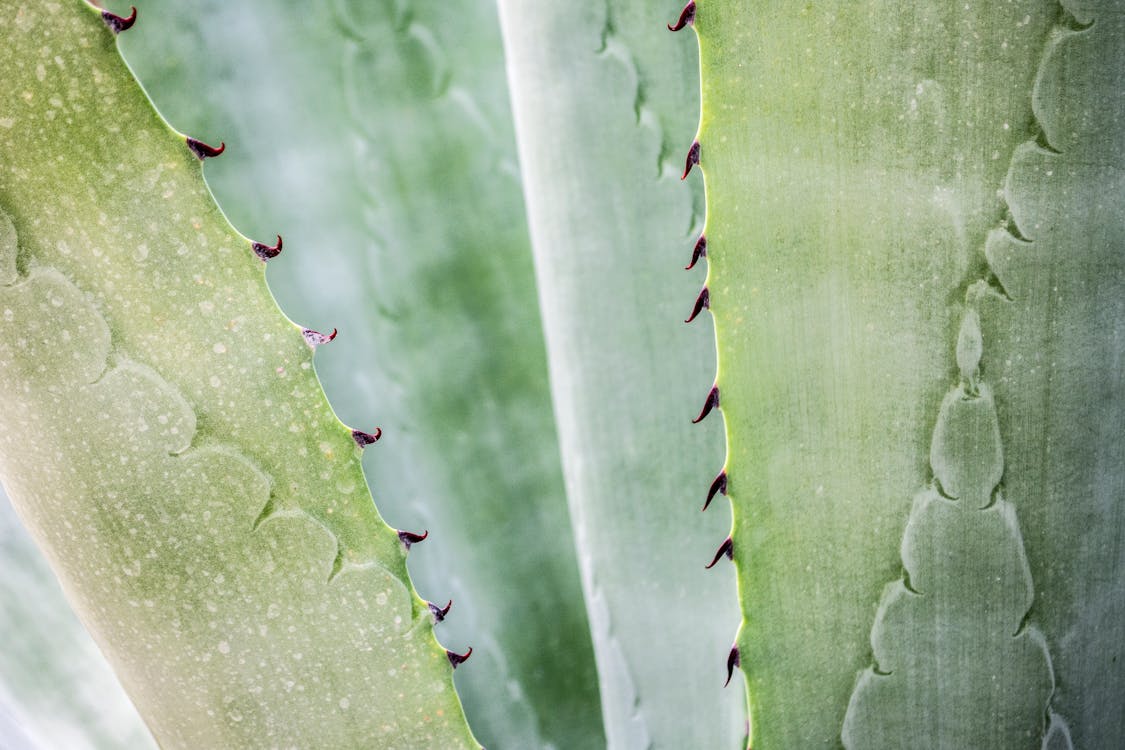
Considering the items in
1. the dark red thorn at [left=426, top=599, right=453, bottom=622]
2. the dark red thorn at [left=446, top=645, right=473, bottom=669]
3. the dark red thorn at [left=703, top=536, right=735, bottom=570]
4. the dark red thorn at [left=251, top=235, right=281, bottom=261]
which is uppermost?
the dark red thorn at [left=251, top=235, right=281, bottom=261]

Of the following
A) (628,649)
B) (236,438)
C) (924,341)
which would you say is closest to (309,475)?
(236,438)

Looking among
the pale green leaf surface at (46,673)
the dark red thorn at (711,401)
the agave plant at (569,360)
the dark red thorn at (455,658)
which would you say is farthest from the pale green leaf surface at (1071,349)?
the pale green leaf surface at (46,673)

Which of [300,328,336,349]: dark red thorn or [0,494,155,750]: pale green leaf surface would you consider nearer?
[300,328,336,349]: dark red thorn

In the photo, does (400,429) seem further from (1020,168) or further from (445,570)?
(1020,168)

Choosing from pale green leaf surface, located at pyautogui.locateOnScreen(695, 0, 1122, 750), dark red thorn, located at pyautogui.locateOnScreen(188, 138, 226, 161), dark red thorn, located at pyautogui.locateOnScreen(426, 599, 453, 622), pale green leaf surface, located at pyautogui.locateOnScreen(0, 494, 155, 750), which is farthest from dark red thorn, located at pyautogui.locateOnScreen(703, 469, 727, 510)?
pale green leaf surface, located at pyautogui.locateOnScreen(0, 494, 155, 750)

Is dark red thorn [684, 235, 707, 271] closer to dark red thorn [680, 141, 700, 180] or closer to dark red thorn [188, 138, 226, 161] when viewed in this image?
dark red thorn [680, 141, 700, 180]

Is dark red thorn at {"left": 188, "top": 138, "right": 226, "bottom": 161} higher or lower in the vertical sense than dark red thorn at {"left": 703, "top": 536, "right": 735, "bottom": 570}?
higher
